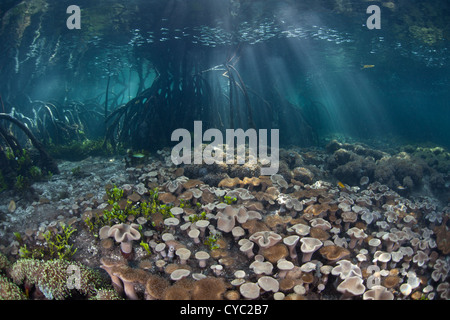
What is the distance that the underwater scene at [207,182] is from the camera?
3.09 metres

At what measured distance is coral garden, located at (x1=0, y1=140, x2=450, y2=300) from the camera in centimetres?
286

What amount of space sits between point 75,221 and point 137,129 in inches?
250

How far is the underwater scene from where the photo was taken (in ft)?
10.2

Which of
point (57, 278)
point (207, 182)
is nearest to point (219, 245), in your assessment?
point (57, 278)

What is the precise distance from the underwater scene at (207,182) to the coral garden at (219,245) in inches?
1.0

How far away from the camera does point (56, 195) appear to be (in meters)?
5.81

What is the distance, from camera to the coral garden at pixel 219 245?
286cm

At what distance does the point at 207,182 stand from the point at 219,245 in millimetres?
2537

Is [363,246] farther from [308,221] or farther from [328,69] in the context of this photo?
[328,69]

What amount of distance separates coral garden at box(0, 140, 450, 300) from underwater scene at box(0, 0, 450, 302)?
3cm

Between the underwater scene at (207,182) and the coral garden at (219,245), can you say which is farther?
the underwater scene at (207,182)

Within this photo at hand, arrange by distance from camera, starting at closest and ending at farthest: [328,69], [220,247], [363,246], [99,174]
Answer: [220,247]
[363,246]
[99,174]
[328,69]

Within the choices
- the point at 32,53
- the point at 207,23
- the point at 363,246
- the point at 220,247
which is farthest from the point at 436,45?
the point at 32,53

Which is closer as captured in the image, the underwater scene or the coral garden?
the coral garden
